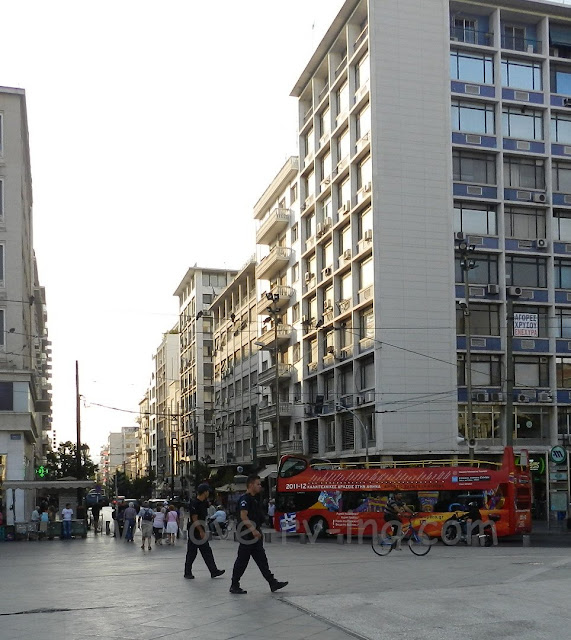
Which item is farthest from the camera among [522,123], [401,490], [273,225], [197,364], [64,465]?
[197,364]

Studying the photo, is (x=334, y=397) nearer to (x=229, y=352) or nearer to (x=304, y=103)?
(x=304, y=103)

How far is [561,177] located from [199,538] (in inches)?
1635

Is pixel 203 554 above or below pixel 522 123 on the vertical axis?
below

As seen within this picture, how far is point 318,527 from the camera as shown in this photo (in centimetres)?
3444

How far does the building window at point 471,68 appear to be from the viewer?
51.2m

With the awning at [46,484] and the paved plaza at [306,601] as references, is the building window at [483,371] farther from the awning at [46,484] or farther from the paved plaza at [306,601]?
the paved plaza at [306,601]

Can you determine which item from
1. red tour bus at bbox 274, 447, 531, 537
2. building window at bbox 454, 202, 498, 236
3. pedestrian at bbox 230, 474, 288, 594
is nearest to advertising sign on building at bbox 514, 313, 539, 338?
building window at bbox 454, 202, 498, 236

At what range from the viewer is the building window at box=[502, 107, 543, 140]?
51.5 m

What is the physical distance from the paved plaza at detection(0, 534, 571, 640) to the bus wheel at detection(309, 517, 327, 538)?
1295 cm

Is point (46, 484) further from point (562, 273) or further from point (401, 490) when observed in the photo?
point (562, 273)

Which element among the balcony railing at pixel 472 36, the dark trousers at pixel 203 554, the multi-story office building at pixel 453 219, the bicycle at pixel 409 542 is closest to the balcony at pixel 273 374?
the multi-story office building at pixel 453 219

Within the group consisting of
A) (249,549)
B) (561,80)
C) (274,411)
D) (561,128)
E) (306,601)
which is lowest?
(306,601)

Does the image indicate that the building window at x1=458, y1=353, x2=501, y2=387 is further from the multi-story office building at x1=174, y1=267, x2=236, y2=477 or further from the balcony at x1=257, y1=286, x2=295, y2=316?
the multi-story office building at x1=174, y1=267, x2=236, y2=477

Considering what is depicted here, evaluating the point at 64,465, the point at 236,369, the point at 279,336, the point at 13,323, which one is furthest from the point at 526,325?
the point at 64,465
